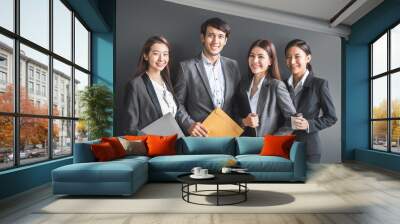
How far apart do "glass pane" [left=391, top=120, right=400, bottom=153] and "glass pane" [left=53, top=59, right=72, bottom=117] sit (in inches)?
257

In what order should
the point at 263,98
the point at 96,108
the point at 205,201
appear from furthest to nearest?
the point at 263,98 → the point at 96,108 → the point at 205,201

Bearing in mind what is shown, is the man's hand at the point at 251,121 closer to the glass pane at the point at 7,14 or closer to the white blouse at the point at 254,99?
the white blouse at the point at 254,99

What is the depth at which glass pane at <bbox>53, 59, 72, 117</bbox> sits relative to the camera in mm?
6496

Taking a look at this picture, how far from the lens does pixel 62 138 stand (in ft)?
22.5

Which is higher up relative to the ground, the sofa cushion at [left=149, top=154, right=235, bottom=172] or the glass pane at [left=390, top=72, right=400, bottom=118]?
the glass pane at [left=390, top=72, right=400, bottom=118]

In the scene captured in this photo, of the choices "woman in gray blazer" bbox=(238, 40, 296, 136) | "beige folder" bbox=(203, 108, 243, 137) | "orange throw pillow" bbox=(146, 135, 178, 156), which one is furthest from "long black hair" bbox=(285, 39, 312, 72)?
"orange throw pillow" bbox=(146, 135, 178, 156)

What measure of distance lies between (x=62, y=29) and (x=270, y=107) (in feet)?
14.8

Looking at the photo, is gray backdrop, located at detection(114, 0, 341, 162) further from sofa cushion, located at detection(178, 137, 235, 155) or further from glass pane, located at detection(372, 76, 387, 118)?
sofa cushion, located at detection(178, 137, 235, 155)

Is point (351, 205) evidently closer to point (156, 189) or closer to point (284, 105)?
point (156, 189)

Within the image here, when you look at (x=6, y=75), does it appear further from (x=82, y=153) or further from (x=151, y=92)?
(x=151, y=92)

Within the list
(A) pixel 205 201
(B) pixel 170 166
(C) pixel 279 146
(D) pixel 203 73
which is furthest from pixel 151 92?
(A) pixel 205 201

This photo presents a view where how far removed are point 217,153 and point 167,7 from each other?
359 centimetres

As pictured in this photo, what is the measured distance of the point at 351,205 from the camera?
4453 mm

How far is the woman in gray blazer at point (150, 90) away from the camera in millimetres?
8258
